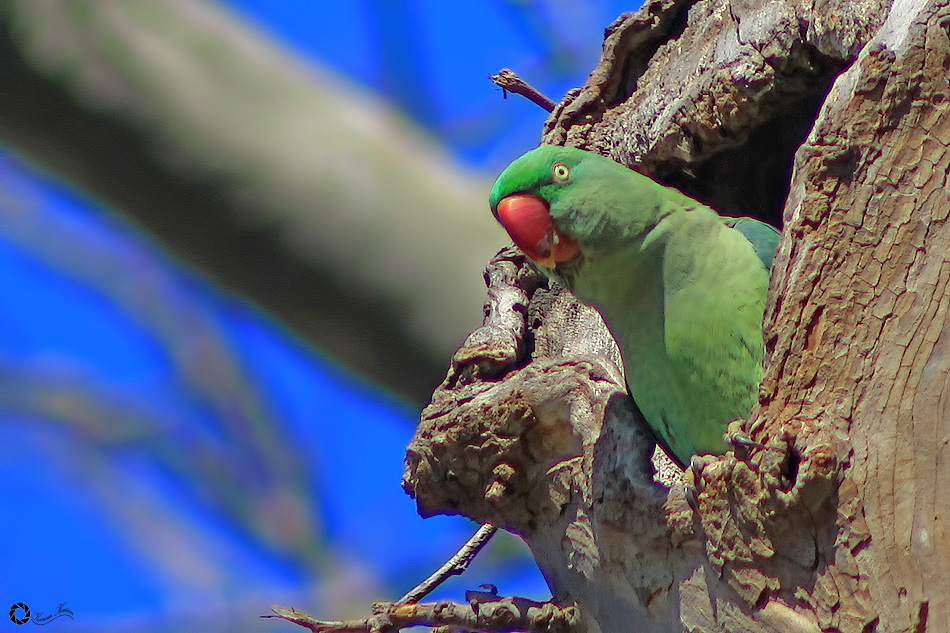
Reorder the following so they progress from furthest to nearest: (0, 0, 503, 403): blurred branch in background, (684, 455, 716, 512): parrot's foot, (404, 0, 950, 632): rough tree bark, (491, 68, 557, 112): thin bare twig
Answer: (491, 68, 557, 112): thin bare twig
(0, 0, 503, 403): blurred branch in background
(684, 455, 716, 512): parrot's foot
(404, 0, 950, 632): rough tree bark

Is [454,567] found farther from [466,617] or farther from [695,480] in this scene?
[695,480]

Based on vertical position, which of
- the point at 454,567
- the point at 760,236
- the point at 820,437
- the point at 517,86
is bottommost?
the point at 820,437

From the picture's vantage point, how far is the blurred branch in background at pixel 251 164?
1884mm

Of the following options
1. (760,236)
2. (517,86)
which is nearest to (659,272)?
(760,236)

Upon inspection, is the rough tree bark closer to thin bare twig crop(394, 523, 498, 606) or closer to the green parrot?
the green parrot

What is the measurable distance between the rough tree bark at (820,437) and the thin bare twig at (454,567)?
1.21ft

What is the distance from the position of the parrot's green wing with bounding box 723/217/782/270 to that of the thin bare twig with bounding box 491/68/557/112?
0.78m

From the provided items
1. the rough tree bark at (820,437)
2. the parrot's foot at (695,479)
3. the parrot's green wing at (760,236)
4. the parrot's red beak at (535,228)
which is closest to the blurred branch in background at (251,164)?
the parrot's red beak at (535,228)

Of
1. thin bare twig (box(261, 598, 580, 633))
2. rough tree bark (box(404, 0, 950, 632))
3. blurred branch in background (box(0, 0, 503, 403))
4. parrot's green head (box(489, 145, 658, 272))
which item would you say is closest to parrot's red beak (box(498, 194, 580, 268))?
parrot's green head (box(489, 145, 658, 272))

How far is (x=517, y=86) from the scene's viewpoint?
288 centimetres

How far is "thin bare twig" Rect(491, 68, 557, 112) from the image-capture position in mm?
2865

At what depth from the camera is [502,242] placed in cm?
271

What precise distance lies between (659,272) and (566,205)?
271 millimetres

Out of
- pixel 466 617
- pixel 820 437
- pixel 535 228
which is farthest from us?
pixel 535 228
